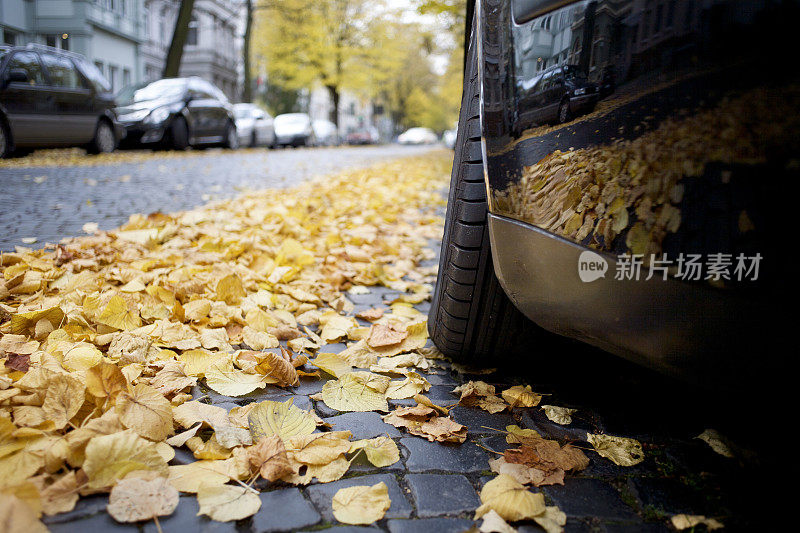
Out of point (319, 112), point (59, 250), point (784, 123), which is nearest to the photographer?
point (784, 123)

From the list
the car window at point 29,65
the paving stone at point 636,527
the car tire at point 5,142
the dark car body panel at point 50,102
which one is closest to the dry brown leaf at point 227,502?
the paving stone at point 636,527

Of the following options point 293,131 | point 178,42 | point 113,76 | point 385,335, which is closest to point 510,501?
point 385,335

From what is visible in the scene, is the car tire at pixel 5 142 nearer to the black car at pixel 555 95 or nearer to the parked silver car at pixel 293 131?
the black car at pixel 555 95

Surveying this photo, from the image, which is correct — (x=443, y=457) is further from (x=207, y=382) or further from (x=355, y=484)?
(x=207, y=382)

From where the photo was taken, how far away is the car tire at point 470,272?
1.72 metres

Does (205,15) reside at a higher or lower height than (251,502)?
higher

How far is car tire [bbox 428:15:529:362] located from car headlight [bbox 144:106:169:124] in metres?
11.7

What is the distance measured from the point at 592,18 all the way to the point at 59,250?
9.21 feet

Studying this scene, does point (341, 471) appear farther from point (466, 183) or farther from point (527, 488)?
point (466, 183)

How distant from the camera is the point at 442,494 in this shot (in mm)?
1333

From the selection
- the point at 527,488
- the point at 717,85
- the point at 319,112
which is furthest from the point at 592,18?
the point at 319,112

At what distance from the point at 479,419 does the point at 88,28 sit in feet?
108

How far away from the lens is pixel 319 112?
64062 millimetres

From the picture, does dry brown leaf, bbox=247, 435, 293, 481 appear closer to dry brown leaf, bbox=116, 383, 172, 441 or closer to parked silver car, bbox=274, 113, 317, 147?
dry brown leaf, bbox=116, 383, 172, 441
